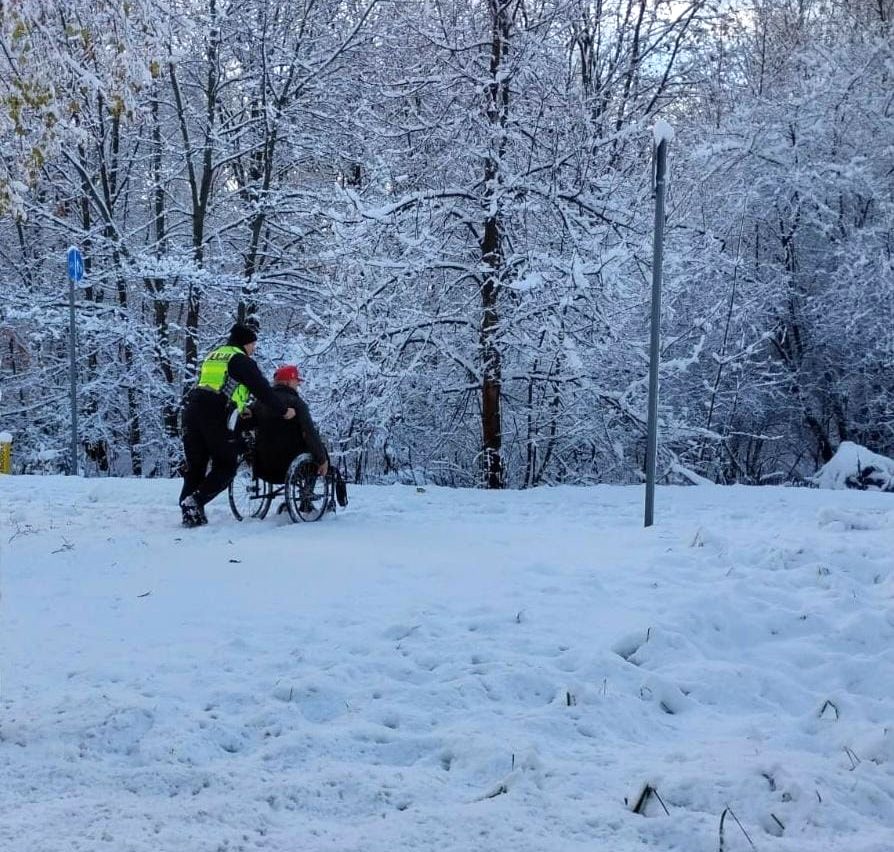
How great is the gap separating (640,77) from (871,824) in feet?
45.4

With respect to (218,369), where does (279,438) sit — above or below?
below

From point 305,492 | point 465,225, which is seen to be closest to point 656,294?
point 305,492

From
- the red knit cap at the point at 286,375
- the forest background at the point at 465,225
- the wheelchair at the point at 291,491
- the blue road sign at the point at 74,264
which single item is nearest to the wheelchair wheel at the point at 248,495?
the wheelchair at the point at 291,491

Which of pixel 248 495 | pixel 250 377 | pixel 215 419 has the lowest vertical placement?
pixel 248 495

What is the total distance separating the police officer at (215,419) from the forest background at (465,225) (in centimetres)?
205

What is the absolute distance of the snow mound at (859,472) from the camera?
12570mm

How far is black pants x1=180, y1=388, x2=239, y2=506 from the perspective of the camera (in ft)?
26.3

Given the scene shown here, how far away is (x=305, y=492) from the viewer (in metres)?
8.37

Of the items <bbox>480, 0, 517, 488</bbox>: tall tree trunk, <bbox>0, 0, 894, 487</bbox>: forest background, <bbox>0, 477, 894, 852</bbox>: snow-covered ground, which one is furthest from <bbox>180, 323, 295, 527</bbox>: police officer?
<bbox>480, 0, 517, 488</bbox>: tall tree trunk

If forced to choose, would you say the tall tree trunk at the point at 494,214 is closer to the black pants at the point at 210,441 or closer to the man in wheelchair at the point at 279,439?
the man in wheelchair at the point at 279,439

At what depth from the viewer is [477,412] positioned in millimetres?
14234

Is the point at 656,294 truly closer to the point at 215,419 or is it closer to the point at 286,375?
the point at 286,375

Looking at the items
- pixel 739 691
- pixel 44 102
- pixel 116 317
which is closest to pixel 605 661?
pixel 739 691

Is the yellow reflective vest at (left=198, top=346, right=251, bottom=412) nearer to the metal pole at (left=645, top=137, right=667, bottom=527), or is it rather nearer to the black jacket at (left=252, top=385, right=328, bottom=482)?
the black jacket at (left=252, top=385, right=328, bottom=482)
